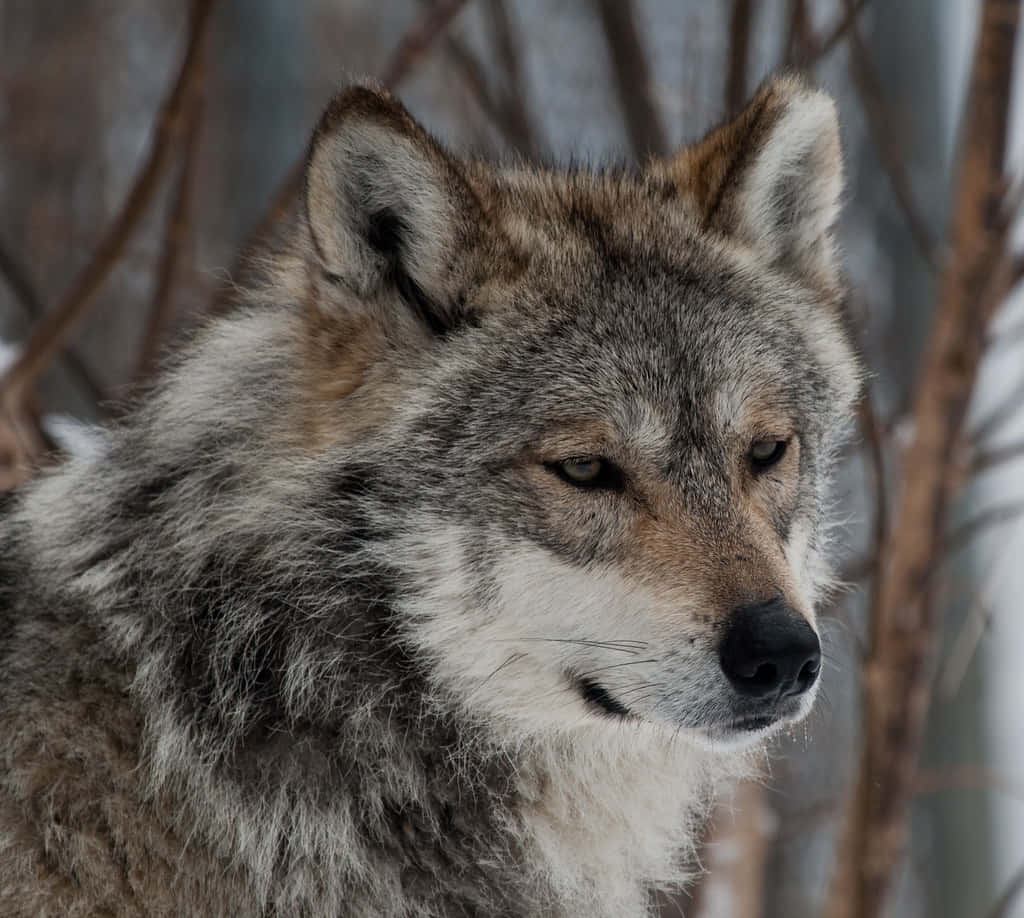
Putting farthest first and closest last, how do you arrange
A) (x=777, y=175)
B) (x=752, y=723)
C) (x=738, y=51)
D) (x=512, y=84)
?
(x=512, y=84), (x=738, y=51), (x=777, y=175), (x=752, y=723)

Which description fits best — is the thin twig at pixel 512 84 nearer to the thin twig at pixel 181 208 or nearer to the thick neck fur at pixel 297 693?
the thin twig at pixel 181 208

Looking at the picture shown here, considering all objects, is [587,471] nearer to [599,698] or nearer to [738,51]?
[599,698]

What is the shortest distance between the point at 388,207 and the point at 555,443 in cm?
64

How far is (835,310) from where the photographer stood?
11.7ft

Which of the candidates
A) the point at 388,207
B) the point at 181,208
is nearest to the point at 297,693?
the point at 388,207

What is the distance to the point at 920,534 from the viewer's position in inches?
167

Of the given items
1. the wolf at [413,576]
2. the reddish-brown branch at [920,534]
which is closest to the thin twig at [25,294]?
the wolf at [413,576]

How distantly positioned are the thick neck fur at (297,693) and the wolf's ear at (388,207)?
0.25 m

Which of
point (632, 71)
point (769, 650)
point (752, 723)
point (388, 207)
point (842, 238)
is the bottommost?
point (752, 723)

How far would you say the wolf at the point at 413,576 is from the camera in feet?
9.05

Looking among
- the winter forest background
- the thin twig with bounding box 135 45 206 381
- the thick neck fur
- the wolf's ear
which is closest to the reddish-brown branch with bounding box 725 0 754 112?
the winter forest background

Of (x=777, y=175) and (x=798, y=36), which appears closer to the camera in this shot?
(x=777, y=175)

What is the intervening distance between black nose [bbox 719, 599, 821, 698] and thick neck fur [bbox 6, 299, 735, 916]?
384mm

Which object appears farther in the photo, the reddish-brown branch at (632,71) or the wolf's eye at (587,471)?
the reddish-brown branch at (632,71)
